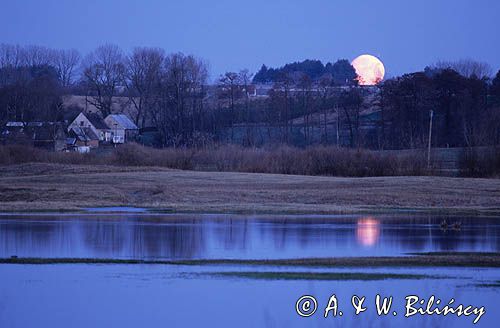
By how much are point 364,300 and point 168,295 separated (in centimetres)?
443

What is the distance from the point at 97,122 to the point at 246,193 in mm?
84148

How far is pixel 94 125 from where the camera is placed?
128 metres

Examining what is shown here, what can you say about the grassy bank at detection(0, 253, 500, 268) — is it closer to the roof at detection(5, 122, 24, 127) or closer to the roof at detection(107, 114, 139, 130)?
the roof at detection(5, 122, 24, 127)

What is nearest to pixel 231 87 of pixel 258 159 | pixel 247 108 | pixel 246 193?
pixel 247 108

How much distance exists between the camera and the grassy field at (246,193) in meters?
44.7

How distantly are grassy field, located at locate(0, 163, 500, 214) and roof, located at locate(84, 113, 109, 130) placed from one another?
7060 cm

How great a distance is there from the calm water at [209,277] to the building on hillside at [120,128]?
95750 mm

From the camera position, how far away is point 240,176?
58719mm

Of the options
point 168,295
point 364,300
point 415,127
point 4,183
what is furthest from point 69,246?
point 415,127

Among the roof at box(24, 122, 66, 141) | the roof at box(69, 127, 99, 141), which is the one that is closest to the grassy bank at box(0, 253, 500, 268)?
the roof at box(24, 122, 66, 141)

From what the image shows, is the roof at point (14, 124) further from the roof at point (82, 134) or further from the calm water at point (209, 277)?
the calm water at point (209, 277)

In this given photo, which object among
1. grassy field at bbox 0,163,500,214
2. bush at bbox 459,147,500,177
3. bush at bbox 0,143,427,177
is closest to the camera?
grassy field at bbox 0,163,500,214

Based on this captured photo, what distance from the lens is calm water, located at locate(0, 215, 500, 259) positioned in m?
27.6

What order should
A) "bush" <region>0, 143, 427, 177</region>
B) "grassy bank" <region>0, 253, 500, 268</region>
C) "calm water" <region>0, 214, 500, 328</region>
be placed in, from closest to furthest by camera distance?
1. "calm water" <region>0, 214, 500, 328</region>
2. "grassy bank" <region>0, 253, 500, 268</region>
3. "bush" <region>0, 143, 427, 177</region>
